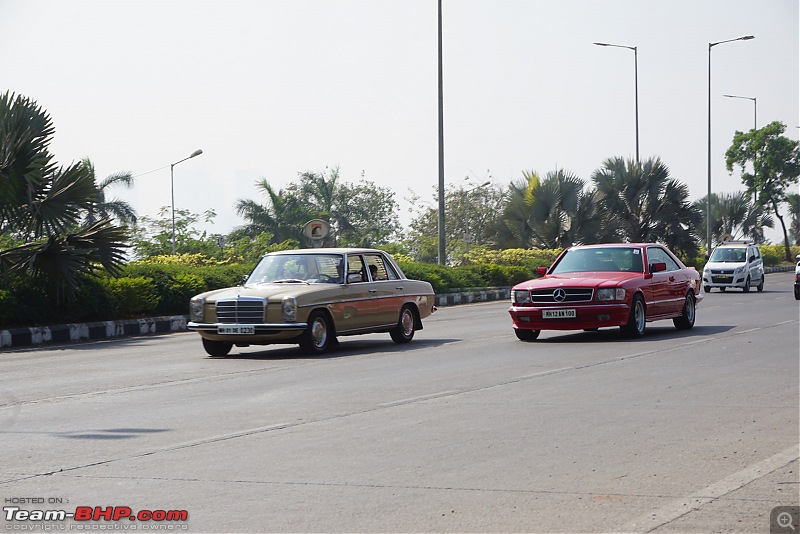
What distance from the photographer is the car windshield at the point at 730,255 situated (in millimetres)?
40625

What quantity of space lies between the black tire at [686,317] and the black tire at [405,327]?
4.93 metres

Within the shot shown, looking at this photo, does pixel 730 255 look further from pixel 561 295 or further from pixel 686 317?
pixel 561 295

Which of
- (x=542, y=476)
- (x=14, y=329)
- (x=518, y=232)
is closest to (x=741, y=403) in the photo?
(x=542, y=476)

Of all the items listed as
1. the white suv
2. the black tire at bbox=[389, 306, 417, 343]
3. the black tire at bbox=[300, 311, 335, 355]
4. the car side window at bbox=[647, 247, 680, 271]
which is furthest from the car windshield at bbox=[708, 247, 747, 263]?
the black tire at bbox=[300, 311, 335, 355]

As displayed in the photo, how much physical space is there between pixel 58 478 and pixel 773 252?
79.8 m

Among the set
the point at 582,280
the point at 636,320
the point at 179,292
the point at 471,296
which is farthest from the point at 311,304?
the point at 471,296

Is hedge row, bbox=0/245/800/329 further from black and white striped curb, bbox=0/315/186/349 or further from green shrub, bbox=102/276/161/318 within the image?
black and white striped curb, bbox=0/315/186/349

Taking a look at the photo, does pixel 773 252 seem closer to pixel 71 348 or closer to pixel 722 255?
pixel 722 255

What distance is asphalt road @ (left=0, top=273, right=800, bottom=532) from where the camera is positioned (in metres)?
6.36

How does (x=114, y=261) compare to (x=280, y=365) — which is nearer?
(x=280, y=365)

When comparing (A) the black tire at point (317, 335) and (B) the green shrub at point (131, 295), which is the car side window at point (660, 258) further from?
(B) the green shrub at point (131, 295)

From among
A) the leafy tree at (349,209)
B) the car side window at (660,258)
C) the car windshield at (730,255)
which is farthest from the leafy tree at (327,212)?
the car side window at (660,258)

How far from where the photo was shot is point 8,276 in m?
21.2

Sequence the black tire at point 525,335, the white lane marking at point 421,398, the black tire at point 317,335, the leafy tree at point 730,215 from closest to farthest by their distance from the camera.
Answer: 1. the white lane marking at point 421,398
2. the black tire at point 317,335
3. the black tire at point 525,335
4. the leafy tree at point 730,215
